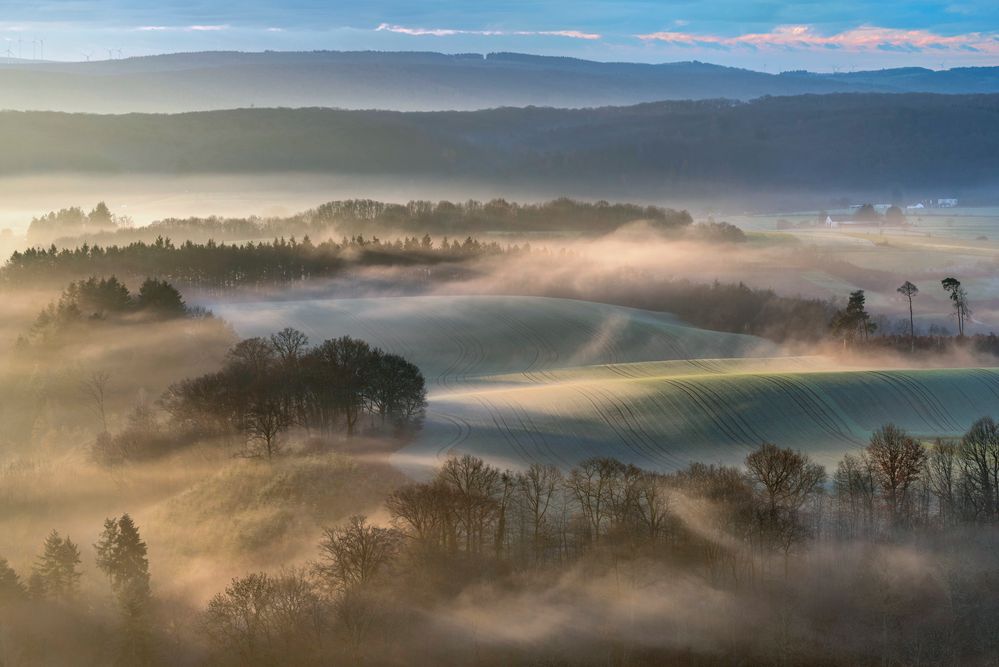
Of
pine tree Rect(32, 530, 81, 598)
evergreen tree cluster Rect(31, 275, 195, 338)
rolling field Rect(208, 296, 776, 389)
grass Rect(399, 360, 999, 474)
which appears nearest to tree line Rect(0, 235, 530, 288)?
rolling field Rect(208, 296, 776, 389)

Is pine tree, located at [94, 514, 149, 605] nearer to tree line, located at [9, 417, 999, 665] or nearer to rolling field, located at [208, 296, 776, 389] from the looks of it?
tree line, located at [9, 417, 999, 665]

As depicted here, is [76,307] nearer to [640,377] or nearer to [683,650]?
[640,377]

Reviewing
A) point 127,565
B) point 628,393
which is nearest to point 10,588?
point 127,565

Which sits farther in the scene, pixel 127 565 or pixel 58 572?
pixel 58 572

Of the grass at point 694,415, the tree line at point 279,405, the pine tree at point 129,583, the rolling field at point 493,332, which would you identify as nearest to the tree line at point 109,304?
the rolling field at point 493,332

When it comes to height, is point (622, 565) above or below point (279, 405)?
below

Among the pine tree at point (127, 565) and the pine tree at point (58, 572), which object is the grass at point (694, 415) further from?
the pine tree at point (58, 572)

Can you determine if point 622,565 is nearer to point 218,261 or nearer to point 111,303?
point 111,303
